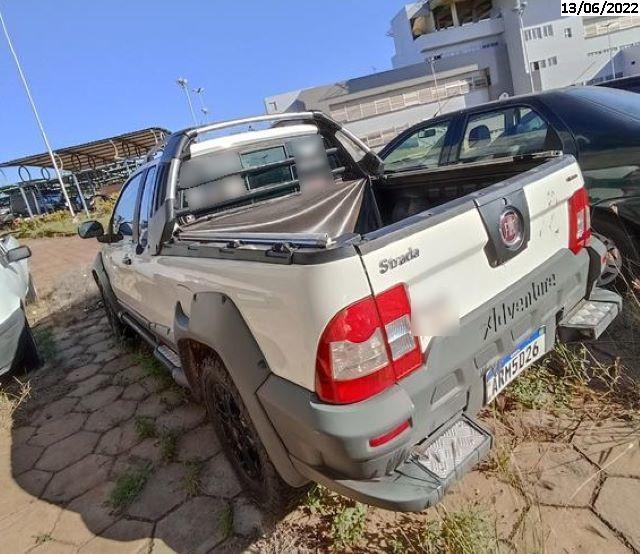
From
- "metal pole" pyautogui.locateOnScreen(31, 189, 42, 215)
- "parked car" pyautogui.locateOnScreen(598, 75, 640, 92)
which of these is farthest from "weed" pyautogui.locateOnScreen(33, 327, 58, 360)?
"metal pole" pyautogui.locateOnScreen(31, 189, 42, 215)

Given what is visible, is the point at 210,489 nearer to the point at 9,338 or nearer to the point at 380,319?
the point at 380,319

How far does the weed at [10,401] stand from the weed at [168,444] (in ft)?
5.49

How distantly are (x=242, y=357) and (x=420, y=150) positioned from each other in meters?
3.79

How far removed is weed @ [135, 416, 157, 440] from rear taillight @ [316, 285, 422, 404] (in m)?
2.12

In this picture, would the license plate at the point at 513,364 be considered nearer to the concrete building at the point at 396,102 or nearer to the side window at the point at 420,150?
the side window at the point at 420,150

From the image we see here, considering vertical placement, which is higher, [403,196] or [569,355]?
[403,196]

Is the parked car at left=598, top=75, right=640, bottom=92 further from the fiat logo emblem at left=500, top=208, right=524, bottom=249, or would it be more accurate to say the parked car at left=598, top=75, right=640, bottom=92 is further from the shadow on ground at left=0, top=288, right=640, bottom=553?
the fiat logo emblem at left=500, top=208, right=524, bottom=249

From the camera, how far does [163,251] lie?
8.54 ft

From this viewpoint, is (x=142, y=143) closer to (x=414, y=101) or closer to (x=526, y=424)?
(x=526, y=424)

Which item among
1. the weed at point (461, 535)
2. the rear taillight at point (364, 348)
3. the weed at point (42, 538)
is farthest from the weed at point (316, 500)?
the weed at point (42, 538)

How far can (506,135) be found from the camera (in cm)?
397

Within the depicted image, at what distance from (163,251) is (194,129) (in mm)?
820

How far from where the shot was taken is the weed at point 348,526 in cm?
187

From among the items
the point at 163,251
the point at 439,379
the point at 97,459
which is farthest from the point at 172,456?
the point at 439,379
